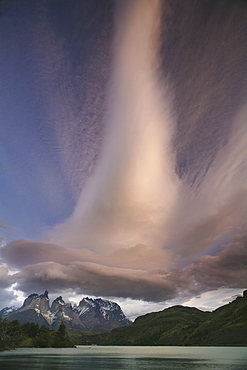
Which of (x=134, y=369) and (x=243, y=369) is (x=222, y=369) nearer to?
(x=243, y=369)

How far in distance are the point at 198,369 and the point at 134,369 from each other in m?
27.5

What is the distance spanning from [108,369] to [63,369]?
67.3 feet

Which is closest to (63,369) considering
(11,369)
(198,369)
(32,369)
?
(32,369)

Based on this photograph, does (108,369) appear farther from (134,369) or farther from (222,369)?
(222,369)

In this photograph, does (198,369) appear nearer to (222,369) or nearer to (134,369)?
(222,369)

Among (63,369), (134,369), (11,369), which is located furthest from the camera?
(134,369)

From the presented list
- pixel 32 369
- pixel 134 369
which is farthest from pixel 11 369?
pixel 134 369

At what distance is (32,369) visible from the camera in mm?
97000

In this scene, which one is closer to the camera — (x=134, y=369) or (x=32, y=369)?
(x=32, y=369)

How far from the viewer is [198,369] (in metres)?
113

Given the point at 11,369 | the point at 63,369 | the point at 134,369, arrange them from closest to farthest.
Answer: the point at 11,369, the point at 63,369, the point at 134,369

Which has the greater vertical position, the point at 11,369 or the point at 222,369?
the point at 11,369

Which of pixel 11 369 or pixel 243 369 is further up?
pixel 11 369

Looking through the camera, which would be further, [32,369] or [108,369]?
[108,369]
